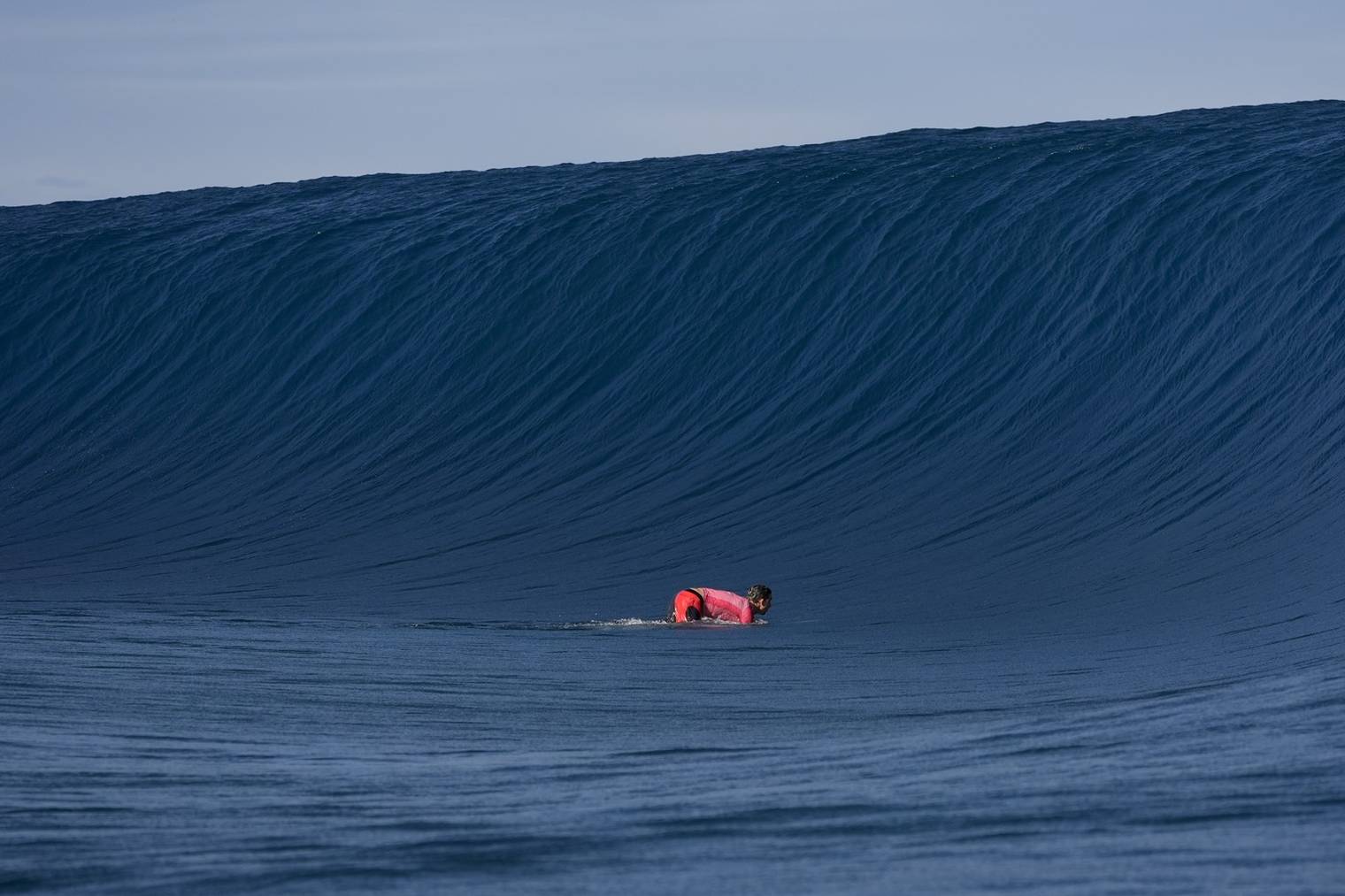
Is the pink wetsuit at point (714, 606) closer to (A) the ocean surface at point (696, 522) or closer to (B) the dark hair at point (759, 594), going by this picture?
(B) the dark hair at point (759, 594)

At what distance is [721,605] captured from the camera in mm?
11836

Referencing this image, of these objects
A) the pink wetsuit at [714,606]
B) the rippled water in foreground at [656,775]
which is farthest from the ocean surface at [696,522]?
the pink wetsuit at [714,606]

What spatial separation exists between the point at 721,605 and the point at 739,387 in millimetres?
6701

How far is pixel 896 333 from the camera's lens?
59.8ft

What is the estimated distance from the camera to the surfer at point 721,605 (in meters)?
11.8

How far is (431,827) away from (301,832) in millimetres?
320

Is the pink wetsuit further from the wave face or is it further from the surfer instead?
the wave face

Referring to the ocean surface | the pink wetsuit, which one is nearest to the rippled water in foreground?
the ocean surface

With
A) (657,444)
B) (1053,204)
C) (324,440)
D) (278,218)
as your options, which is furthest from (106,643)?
(278,218)

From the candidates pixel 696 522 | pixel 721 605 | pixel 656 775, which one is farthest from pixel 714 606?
pixel 656 775

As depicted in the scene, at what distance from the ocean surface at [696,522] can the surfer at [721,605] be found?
29cm

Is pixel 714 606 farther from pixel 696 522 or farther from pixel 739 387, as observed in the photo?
pixel 739 387

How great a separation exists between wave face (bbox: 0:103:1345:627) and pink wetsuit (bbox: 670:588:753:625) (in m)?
1.10

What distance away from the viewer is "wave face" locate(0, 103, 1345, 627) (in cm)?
1421
